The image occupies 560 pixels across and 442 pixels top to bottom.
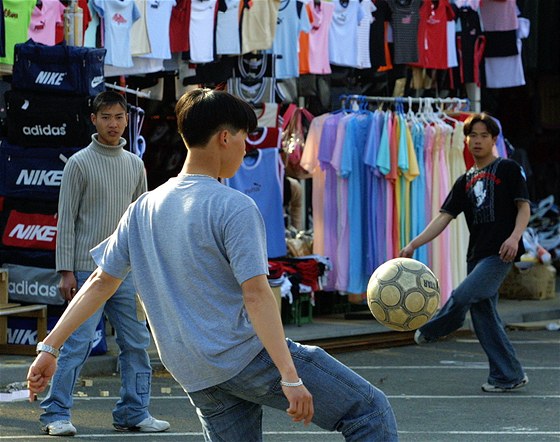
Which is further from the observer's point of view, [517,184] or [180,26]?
[180,26]

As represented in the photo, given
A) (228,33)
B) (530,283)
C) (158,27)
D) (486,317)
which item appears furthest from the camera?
(530,283)

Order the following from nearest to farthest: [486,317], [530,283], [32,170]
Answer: [486,317] < [32,170] < [530,283]

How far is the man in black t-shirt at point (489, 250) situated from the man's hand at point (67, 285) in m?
2.69

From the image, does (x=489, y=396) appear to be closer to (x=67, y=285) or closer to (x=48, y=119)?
(x=67, y=285)

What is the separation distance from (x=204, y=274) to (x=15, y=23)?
746 cm

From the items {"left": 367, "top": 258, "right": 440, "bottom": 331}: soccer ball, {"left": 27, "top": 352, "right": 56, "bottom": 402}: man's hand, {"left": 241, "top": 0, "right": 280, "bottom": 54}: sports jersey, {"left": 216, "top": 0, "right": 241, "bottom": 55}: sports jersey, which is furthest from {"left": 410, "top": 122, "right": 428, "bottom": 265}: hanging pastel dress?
{"left": 27, "top": 352, "right": 56, "bottom": 402}: man's hand

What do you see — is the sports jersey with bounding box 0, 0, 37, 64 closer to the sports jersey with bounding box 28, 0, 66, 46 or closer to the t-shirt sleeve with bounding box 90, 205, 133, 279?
the sports jersey with bounding box 28, 0, 66, 46

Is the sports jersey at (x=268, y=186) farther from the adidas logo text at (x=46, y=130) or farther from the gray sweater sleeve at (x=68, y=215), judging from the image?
the gray sweater sleeve at (x=68, y=215)

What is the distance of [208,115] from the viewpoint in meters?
4.32

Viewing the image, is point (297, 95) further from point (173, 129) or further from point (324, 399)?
point (324, 399)

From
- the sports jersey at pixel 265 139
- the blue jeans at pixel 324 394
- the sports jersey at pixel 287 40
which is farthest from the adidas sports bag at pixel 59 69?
the blue jeans at pixel 324 394

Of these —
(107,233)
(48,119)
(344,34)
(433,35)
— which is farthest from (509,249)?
(433,35)

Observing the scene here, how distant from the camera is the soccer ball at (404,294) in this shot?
248 inches

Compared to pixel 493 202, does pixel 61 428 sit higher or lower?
lower
